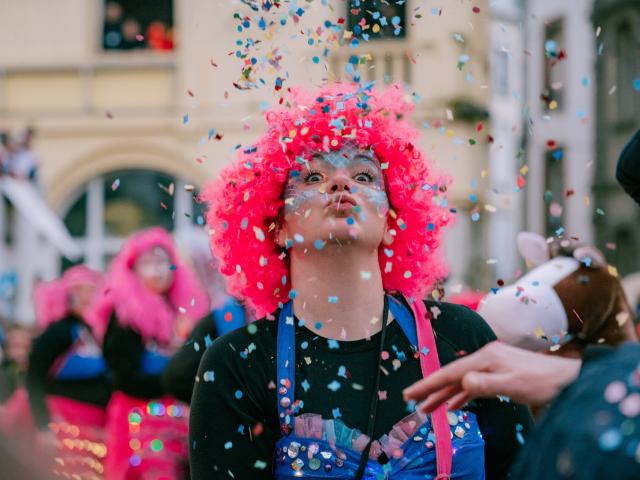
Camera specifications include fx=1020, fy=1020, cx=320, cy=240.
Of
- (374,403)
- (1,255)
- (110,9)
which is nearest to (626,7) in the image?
(110,9)

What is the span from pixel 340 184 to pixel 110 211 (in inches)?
394

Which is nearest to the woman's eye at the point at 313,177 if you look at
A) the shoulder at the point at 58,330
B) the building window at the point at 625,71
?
the shoulder at the point at 58,330

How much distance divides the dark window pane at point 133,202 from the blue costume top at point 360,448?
9.71 m

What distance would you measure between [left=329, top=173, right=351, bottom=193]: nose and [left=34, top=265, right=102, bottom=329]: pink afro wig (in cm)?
365

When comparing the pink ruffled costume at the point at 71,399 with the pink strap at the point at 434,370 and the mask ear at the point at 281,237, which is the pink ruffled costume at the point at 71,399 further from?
the pink strap at the point at 434,370

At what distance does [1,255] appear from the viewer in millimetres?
11781

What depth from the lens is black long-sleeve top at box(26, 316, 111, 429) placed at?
521 cm

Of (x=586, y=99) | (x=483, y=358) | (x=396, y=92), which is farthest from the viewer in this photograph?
(x=586, y=99)

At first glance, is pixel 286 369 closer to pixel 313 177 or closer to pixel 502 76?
pixel 313 177

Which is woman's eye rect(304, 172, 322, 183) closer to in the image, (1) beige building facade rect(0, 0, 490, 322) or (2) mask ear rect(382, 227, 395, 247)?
(2) mask ear rect(382, 227, 395, 247)

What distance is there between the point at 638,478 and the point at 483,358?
1.18 ft

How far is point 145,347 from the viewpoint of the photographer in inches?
187

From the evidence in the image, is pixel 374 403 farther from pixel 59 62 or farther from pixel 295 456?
pixel 59 62

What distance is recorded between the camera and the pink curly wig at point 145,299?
4801 millimetres
